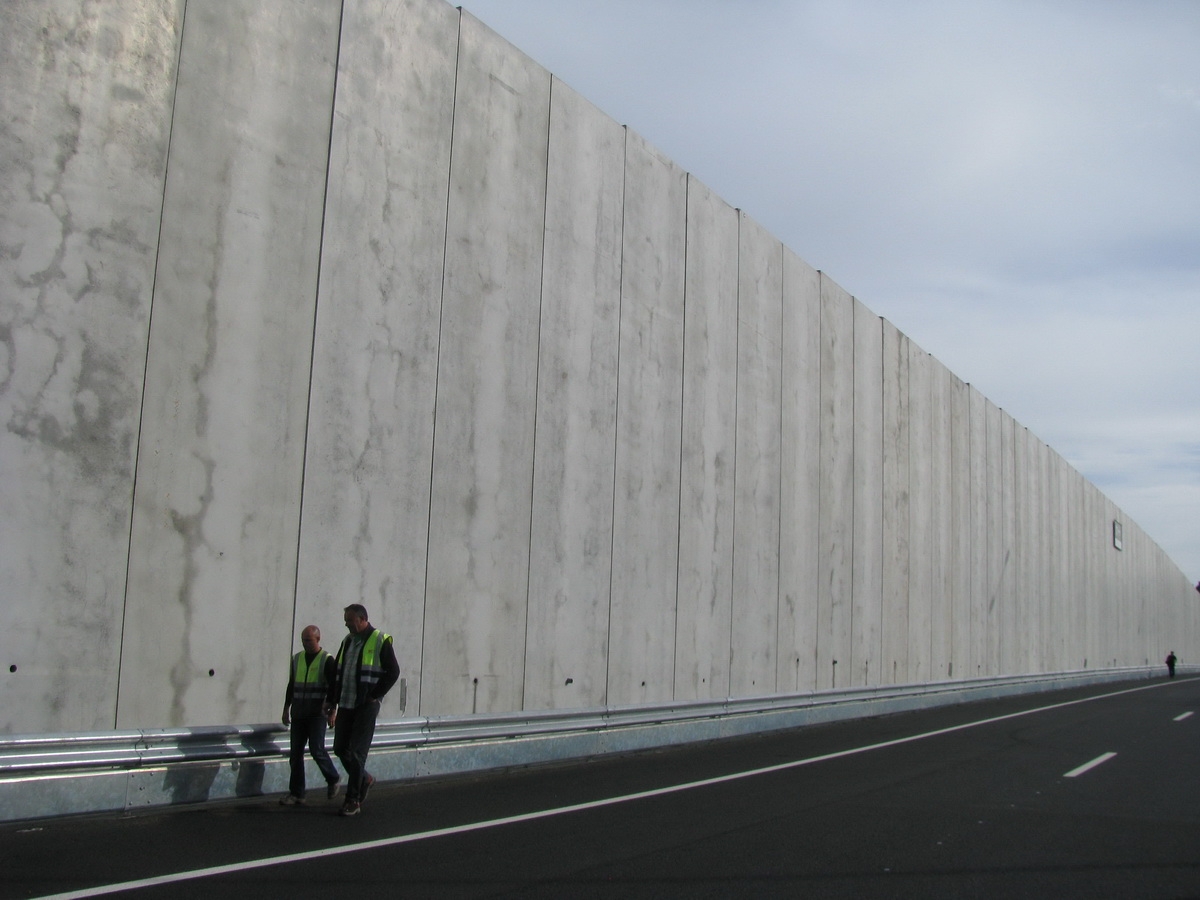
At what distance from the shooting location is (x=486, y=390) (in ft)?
44.4

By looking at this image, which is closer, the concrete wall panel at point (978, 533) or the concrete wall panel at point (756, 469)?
the concrete wall panel at point (756, 469)

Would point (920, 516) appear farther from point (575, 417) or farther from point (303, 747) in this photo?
point (303, 747)

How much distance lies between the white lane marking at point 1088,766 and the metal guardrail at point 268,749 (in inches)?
203

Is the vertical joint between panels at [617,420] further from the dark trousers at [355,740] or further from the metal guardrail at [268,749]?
the dark trousers at [355,740]

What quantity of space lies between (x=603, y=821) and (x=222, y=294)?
593 centimetres

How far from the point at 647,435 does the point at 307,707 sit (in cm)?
819

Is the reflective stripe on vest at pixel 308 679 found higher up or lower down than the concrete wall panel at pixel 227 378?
lower down

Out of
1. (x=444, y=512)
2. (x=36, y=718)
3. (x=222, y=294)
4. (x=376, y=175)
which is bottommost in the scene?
(x=36, y=718)

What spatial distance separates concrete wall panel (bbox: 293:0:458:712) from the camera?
1141 cm

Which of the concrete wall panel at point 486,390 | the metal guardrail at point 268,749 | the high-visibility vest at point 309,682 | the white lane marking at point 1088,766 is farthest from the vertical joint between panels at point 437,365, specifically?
the white lane marking at point 1088,766

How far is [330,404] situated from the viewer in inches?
452

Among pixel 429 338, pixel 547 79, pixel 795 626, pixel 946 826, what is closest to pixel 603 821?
pixel 946 826

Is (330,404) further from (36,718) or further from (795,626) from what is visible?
(795,626)

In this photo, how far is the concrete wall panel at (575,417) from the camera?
14.4m
